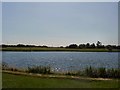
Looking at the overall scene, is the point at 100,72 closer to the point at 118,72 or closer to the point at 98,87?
the point at 118,72

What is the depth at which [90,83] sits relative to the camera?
8.18 m

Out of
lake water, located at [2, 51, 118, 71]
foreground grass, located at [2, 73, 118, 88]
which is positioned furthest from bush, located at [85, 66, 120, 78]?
lake water, located at [2, 51, 118, 71]

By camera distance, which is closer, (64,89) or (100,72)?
(64,89)

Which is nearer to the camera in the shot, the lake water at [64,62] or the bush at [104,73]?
the bush at [104,73]

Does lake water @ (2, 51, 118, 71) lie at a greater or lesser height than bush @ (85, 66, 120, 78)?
lesser

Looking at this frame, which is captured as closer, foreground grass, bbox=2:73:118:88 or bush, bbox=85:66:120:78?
foreground grass, bbox=2:73:118:88

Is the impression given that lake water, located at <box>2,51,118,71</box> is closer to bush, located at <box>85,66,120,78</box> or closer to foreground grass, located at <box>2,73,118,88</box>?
bush, located at <box>85,66,120,78</box>

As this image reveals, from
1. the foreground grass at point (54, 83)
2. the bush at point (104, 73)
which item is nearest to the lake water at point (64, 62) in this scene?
the bush at point (104, 73)

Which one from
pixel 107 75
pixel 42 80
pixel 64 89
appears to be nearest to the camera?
pixel 64 89

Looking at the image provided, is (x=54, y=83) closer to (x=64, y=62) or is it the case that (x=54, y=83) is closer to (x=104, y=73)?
(x=104, y=73)

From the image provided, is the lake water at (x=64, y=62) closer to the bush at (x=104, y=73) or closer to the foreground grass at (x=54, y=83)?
the bush at (x=104, y=73)

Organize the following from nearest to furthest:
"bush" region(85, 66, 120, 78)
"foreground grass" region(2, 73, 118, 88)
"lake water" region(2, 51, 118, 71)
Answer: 1. "foreground grass" region(2, 73, 118, 88)
2. "bush" region(85, 66, 120, 78)
3. "lake water" region(2, 51, 118, 71)

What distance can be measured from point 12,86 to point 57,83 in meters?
1.34

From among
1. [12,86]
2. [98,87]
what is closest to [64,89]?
[98,87]
